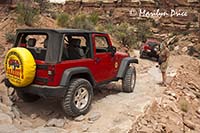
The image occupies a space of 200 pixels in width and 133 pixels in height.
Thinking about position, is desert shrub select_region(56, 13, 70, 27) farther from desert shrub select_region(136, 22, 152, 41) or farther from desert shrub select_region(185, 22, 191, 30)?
desert shrub select_region(185, 22, 191, 30)

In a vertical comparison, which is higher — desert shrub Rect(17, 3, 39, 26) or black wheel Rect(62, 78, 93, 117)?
desert shrub Rect(17, 3, 39, 26)

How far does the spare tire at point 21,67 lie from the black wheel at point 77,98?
86 cm

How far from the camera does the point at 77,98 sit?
5902 millimetres

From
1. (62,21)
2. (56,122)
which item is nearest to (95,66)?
(56,122)

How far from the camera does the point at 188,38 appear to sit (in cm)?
2941

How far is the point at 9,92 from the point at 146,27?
28.5m

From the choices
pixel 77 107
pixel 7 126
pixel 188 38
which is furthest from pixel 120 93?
pixel 188 38

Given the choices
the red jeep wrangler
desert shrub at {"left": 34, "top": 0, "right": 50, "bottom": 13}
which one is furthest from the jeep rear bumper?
desert shrub at {"left": 34, "top": 0, "right": 50, "bottom": 13}

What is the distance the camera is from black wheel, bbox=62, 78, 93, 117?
5.60 meters

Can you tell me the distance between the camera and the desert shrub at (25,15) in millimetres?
12660

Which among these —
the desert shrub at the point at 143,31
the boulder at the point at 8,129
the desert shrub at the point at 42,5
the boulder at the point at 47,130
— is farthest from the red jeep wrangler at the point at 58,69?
the desert shrub at the point at 143,31

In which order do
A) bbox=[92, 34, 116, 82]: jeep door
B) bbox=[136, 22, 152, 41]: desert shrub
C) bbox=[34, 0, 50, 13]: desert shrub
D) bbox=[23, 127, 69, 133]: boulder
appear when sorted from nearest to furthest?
bbox=[23, 127, 69, 133]: boulder
bbox=[92, 34, 116, 82]: jeep door
bbox=[34, 0, 50, 13]: desert shrub
bbox=[136, 22, 152, 41]: desert shrub

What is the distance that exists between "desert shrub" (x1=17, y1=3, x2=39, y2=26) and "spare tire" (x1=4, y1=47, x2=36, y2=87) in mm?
7474

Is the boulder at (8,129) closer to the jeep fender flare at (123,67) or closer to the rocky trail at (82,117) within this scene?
the rocky trail at (82,117)
